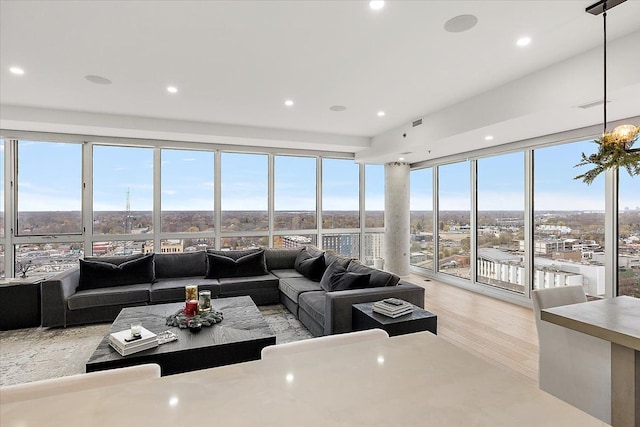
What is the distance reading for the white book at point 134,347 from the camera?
8.00 ft

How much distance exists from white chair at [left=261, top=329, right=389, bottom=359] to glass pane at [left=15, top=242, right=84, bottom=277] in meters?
5.55

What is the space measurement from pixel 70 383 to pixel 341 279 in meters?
2.93

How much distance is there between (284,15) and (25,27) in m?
2.07

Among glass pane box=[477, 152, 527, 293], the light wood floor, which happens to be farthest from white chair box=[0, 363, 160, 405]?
glass pane box=[477, 152, 527, 293]

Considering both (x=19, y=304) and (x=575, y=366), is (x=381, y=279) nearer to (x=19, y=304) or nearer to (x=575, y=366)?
(x=575, y=366)

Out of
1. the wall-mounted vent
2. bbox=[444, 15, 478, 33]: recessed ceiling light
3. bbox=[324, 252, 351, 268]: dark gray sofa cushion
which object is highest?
bbox=[444, 15, 478, 33]: recessed ceiling light

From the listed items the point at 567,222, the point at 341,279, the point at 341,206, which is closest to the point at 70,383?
the point at 341,279

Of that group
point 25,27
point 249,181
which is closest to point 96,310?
point 25,27

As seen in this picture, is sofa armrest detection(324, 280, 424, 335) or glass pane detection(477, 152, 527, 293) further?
glass pane detection(477, 152, 527, 293)

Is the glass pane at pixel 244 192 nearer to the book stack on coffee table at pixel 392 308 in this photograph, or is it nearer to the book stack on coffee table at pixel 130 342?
the book stack on coffee table at pixel 130 342

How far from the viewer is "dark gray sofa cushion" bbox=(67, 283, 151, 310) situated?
13.1ft

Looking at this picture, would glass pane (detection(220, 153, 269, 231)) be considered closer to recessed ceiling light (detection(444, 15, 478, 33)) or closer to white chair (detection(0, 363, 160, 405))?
recessed ceiling light (detection(444, 15, 478, 33))

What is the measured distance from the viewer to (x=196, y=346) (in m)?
2.58

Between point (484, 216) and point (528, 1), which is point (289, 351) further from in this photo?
point (484, 216)
